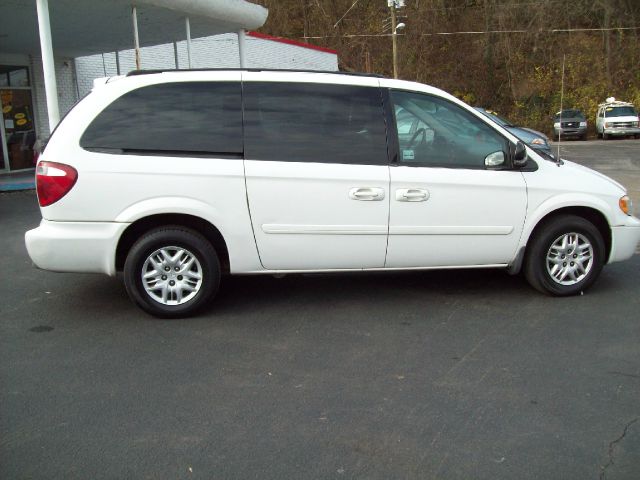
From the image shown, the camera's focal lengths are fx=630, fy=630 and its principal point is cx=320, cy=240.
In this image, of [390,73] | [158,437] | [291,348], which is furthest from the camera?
[390,73]

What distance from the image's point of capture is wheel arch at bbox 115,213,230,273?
502 cm

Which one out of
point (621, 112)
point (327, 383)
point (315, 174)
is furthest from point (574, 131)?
point (327, 383)

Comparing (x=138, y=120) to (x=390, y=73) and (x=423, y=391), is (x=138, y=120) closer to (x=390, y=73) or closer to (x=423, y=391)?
(x=423, y=391)

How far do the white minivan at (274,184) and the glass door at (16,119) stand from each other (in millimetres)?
12922

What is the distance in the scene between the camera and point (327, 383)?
3922 millimetres

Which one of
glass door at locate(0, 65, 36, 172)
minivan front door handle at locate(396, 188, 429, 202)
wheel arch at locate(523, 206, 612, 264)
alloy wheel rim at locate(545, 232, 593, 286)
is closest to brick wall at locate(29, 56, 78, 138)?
glass door at locate(0, 65, 36, 172)

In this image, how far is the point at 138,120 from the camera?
495 cm

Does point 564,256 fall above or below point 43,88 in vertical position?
below

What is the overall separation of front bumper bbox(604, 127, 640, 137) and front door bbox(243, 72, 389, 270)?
1188 inches

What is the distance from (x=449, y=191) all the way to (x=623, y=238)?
1.73 metres

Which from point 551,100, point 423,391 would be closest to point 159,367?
point 423,391

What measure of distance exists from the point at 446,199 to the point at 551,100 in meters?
Answer: 39.2

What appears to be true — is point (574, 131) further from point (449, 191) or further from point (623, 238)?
point (449, 191)

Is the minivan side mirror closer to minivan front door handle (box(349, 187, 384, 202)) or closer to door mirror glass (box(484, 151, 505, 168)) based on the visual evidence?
door mirror glass (box(484, 151, 505, 168))
